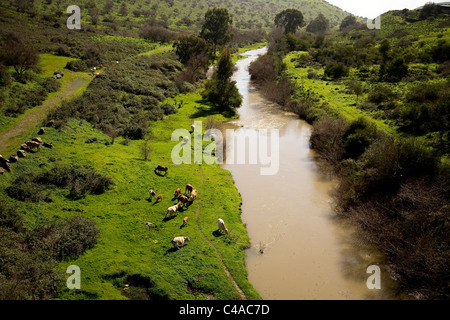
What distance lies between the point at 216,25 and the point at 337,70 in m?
40.8

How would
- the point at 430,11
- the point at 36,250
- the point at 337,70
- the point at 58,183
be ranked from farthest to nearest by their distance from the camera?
the point at 430,11, the point at 337,70, the point at 58,183, the point at 36,250

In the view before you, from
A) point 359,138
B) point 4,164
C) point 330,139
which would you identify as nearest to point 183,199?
point 4,164

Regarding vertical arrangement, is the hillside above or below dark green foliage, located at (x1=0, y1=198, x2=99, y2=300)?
above

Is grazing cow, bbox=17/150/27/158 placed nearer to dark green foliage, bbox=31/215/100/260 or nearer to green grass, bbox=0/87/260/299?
green grass, bbox=0/87/260/299

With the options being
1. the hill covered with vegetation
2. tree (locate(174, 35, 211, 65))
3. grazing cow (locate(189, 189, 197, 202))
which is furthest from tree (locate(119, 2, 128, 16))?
grazing cow (locate(189, 189, 197, 202))

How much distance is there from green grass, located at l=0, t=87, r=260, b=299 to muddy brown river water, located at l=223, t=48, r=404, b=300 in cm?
137

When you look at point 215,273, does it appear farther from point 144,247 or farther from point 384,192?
point 384,192

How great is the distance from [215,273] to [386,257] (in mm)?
12968

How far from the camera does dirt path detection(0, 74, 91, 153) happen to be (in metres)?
25.3

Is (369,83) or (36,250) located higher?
(369,83)

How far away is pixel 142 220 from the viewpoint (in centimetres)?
2103

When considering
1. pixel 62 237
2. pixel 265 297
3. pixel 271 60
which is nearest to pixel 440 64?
pixel 271 60

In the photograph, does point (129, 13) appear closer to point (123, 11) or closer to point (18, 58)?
point (123, 11)

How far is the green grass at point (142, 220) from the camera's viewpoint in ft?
53.6
